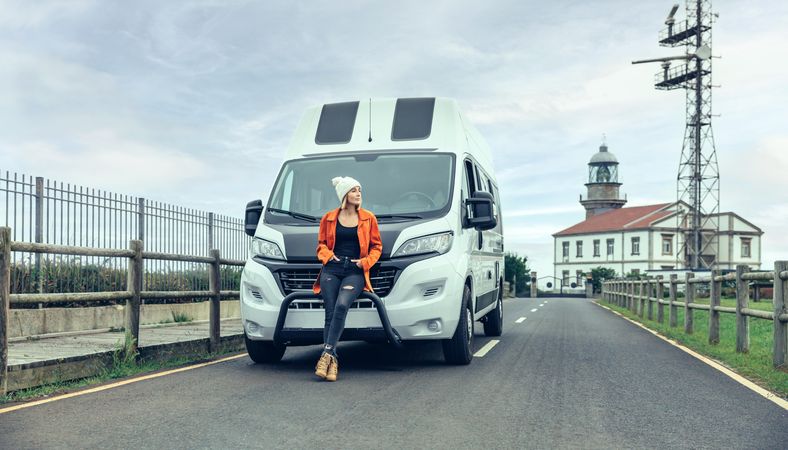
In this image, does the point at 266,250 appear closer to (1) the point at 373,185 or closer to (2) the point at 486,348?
(1) the point at 373,185

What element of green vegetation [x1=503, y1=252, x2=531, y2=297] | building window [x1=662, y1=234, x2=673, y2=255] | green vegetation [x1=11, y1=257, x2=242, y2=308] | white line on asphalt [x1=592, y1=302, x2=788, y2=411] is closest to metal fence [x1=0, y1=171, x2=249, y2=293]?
green vegetation [x1=11, y1=257, x2=242, y2=308]

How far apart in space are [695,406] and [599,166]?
9143cm

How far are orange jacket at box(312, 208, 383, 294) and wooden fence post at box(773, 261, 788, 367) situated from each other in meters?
4.63

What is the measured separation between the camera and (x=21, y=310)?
9.73 meters

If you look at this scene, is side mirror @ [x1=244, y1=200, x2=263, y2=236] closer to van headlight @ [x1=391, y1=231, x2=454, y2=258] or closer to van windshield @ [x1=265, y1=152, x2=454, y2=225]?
van windshield @ [x1=265, y1=152, x2=454, y2=225]

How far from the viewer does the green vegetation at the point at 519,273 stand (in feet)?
232

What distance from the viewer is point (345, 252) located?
750 cm

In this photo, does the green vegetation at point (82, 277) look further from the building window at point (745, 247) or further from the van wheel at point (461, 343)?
the building window at point (745, 247)

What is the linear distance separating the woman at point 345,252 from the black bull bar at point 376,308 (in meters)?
0.12

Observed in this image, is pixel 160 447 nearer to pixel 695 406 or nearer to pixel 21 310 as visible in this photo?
pixel 695 406

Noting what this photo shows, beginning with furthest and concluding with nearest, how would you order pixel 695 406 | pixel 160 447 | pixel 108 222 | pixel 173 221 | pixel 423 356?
pixel 173 221, pixel 108 222, pixel 423 356, pixel 695 406, pixel 160 447

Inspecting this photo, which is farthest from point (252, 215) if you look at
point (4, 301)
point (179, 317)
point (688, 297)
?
point (688, 297)

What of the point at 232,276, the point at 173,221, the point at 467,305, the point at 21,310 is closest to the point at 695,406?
the point at 467,305

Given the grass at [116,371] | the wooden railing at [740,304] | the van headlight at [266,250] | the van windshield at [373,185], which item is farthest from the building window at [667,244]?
the van headlight at [266,250]
